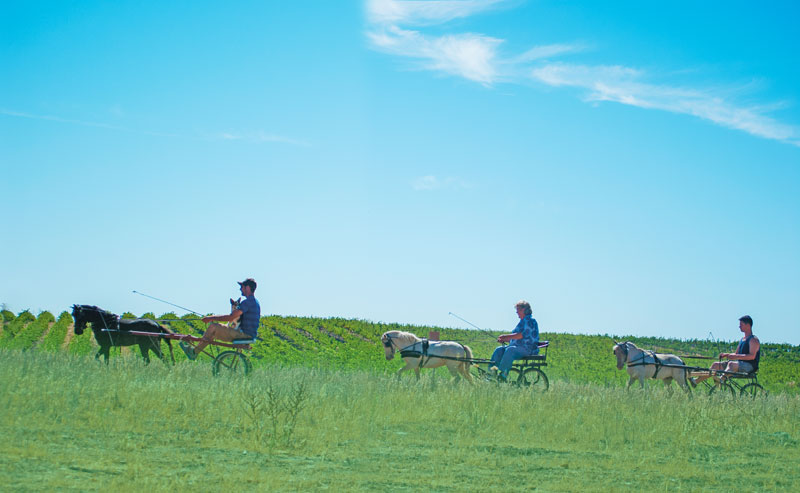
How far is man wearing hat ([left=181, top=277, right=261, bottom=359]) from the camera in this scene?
14656mm

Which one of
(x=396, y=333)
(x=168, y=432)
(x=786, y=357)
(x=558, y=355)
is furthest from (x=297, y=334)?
(x=786, y=357)

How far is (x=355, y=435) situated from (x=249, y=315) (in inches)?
204

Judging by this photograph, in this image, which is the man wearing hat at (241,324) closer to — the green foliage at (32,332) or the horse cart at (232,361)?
the horse cart at (232,361)

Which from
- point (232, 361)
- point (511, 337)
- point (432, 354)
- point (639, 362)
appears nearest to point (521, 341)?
point (511, 337)

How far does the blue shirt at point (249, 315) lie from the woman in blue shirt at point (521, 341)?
17.6 ft

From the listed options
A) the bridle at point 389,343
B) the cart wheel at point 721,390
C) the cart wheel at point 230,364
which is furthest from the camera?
the bridle at point 389,343

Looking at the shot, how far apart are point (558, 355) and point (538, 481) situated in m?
26.8

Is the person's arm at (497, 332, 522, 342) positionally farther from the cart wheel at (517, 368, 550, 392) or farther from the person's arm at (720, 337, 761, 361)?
the person's arm at (720, 337, 761, 361)

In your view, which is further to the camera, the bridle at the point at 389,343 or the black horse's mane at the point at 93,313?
A: the bridle at the point at 389,343

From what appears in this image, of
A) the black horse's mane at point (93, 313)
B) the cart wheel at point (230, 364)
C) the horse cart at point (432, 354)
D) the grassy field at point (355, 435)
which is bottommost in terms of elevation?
the grassy field at point (355, 435)

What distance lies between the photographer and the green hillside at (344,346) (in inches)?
954


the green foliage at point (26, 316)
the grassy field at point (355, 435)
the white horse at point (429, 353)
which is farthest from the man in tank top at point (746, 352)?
the green foliage at point (26, 316)

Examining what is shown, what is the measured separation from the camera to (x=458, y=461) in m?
9.23

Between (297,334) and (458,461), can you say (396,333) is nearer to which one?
(458,461)
